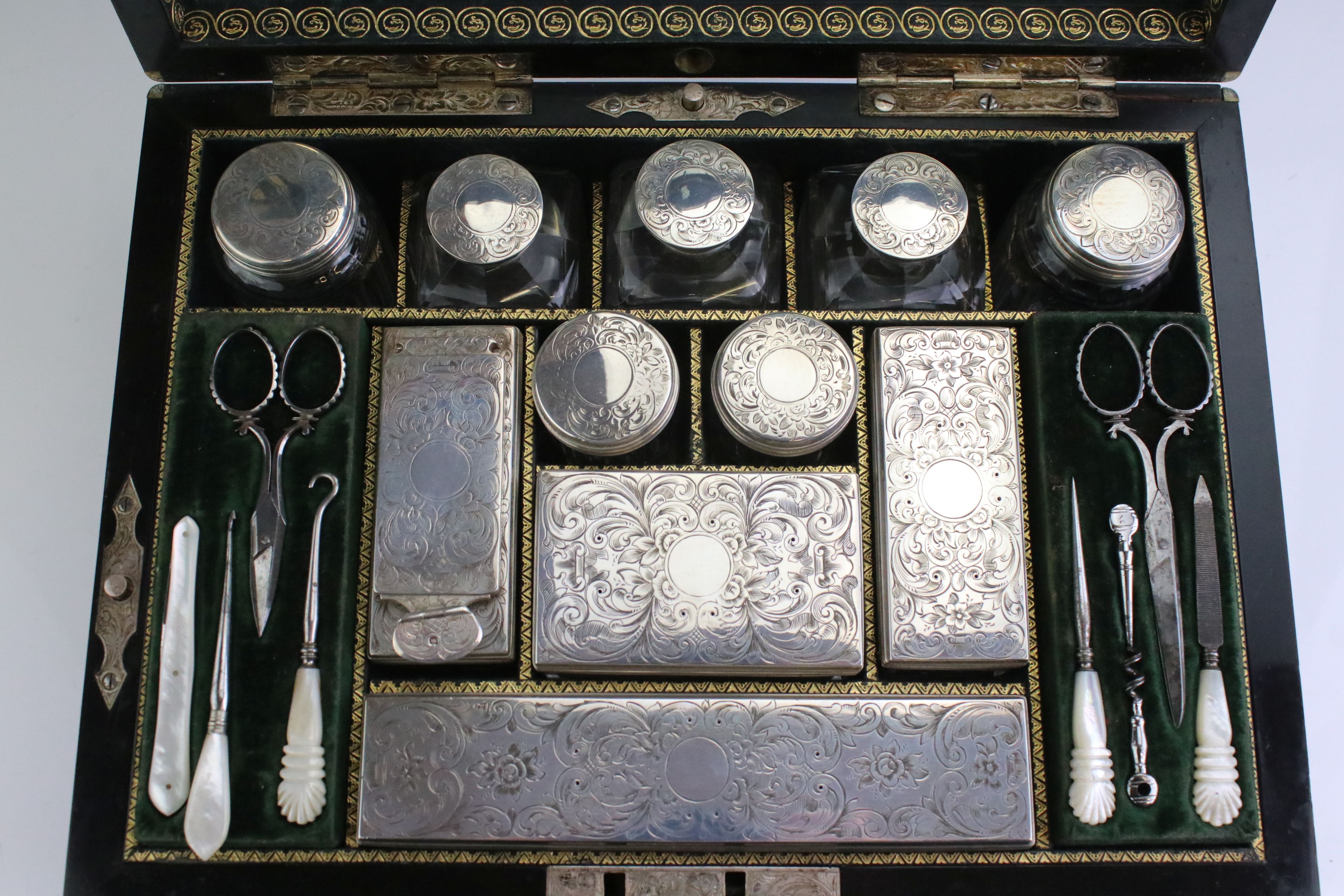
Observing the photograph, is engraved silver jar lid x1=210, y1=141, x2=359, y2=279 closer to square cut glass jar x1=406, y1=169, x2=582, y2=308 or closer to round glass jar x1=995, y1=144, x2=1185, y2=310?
square cut glass jar x1=406, y1=169, x2=582, y2=308

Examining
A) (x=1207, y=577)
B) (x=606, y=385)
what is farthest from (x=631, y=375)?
(x=1207, y=577)

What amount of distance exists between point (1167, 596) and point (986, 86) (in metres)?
0.75

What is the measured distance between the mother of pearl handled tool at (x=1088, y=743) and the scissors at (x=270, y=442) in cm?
99

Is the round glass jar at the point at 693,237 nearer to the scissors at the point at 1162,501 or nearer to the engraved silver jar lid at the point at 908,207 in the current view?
the engraved silver jar lid at the point at 908,207

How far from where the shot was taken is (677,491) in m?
1.49

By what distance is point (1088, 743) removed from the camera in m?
1.41

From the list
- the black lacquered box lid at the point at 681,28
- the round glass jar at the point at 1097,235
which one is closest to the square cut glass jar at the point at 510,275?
the black lacquered box lid at the point at 681,28

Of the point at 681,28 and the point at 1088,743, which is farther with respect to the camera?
the point at 681,28

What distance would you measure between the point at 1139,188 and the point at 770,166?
1.67ft

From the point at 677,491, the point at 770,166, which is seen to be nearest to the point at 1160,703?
the point at 677,491

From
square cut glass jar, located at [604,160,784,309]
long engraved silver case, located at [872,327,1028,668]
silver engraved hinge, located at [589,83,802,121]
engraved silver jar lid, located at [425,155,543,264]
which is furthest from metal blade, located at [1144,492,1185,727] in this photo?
engraved silver jar lid, located at [425,155,543,264]

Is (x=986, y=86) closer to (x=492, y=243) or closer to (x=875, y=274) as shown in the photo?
(x=875, y=274)

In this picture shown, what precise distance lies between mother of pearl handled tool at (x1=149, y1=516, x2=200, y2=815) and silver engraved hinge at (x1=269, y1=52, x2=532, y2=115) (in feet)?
2.06

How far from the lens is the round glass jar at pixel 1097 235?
5.16ft
